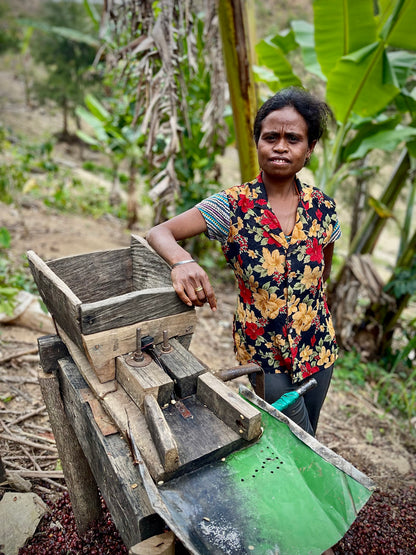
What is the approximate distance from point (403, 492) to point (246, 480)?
6.21 ft

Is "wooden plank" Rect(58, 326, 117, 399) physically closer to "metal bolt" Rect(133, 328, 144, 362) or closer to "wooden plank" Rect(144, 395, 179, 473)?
"metal bolt" Rect(133, 328, 144, 362)

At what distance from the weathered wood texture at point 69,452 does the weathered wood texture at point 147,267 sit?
1.35ft

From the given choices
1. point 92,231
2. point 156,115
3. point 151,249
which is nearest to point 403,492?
point 151,249

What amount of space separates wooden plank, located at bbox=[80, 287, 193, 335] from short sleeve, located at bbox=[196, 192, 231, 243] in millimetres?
330

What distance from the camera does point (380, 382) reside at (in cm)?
370

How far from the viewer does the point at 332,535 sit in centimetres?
101

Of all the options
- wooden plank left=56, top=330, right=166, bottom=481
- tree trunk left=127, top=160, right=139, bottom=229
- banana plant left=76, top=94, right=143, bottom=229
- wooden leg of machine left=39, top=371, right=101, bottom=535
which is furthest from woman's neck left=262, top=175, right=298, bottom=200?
tree trunk left=127, top=160, right=139, bottom=229

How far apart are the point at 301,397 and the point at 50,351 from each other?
3.19ft

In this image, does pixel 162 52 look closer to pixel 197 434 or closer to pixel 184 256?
pixel 184 256

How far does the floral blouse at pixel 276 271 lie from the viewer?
1.51 meters

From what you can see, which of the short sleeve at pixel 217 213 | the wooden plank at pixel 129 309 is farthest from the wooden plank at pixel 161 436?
the short sleeve at pixel 217 213

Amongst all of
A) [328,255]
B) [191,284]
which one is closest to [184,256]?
[191,284]

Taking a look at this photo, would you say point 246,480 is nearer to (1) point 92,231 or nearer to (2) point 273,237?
(2) point 273,237

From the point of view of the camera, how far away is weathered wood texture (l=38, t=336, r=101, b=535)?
1520 mm
